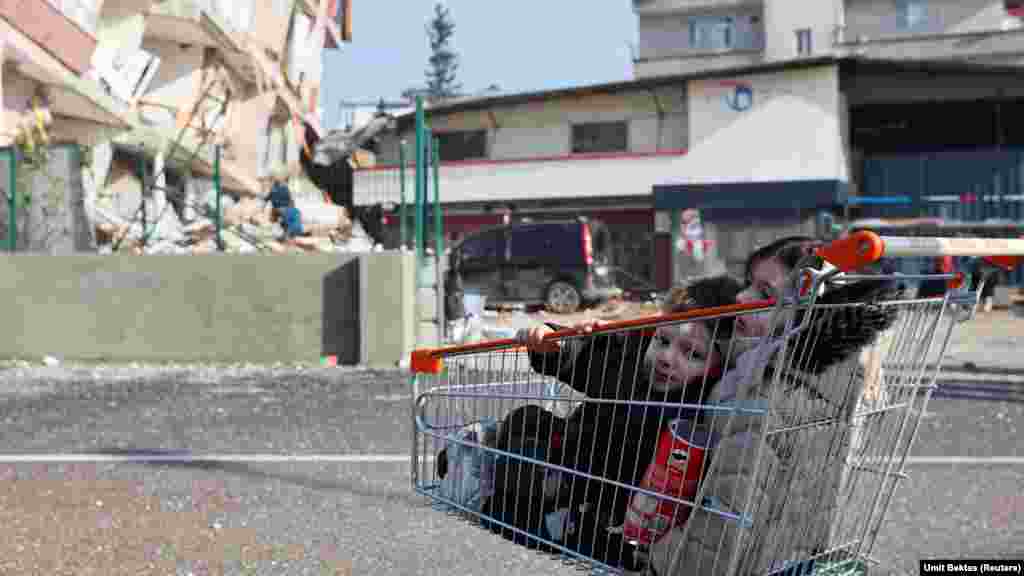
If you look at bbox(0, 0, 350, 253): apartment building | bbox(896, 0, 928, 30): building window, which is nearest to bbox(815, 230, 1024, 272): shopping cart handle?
bbox(0, 0, 350, 253): apartment building

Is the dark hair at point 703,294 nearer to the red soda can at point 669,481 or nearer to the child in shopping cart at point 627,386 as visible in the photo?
the child in shopping cart at point 627,386

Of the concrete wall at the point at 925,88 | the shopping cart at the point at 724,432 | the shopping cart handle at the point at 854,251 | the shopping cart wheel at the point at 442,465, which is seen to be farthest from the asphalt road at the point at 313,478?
the concrete wall at the point at 925,88

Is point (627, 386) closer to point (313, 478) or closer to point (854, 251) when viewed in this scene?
point (854, 251)

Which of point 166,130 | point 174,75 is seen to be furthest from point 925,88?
point 166,130

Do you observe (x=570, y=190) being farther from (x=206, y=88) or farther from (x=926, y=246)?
(x=926, y=246)

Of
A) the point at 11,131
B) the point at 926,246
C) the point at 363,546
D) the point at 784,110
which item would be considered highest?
the point at 784,110

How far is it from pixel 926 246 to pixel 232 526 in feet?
10.9

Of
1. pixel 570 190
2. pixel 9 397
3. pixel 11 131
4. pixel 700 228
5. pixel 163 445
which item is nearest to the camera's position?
pixel 163 445

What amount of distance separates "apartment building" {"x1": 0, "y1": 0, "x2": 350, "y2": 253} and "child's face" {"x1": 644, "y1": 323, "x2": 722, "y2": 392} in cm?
1181

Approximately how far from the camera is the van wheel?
21.2m

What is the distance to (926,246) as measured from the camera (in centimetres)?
203

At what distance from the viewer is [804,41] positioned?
41.2 meters

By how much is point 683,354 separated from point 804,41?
1630 inches

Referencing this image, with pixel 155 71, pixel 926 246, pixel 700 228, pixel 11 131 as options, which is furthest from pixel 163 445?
pixel 700 228
